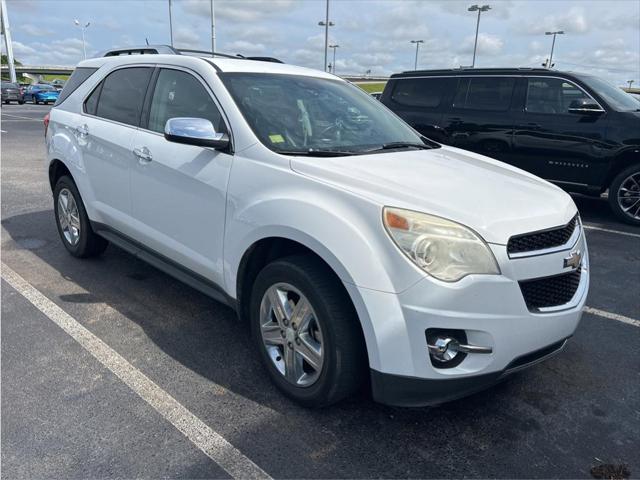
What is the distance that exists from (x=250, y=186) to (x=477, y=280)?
132 centimetres

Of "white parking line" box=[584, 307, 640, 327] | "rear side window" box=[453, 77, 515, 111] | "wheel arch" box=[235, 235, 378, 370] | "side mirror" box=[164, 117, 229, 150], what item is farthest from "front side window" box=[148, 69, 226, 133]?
"rear side window" box=[453, 77, 515, 111]

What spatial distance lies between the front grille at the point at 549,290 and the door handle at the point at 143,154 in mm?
2559

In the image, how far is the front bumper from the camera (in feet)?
7.23

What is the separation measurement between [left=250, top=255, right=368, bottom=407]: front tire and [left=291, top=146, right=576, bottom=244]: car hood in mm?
472

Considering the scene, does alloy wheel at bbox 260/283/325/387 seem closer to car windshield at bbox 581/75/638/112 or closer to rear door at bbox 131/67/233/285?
rear door at bbox 131/67/233/285

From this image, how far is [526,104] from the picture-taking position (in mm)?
7527

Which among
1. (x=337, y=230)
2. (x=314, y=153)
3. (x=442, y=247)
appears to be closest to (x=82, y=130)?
(x=314, y=153)

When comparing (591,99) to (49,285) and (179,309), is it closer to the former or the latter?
(179,309)

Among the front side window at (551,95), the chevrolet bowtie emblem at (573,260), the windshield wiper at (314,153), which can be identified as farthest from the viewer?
the front side window at (551,95)

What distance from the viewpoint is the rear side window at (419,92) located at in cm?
842

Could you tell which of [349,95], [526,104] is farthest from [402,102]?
[349,95]

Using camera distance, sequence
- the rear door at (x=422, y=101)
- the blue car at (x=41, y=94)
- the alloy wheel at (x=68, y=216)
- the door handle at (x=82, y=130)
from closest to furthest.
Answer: the door handle at (x=82, y=130) < the alloy wheel at (x=68, y=216) < the rear door at (x=422, y=101) < the blue car at (x=41, y=94)

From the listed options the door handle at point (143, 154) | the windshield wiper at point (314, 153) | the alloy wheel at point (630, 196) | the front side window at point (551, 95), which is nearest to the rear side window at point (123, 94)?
the door handle at point (143, 154)

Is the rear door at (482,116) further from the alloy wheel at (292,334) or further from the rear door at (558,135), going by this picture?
the alloy wheel at (292,334)
